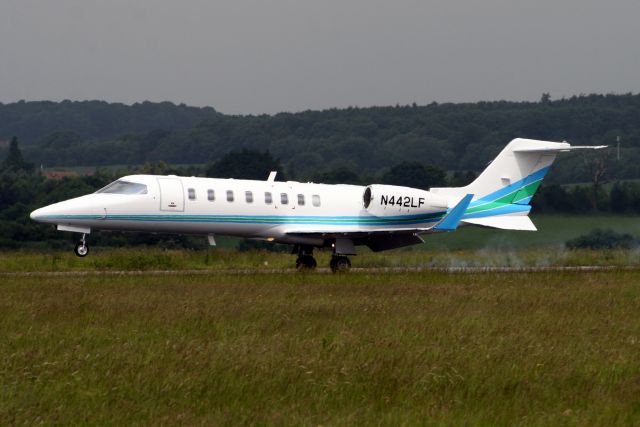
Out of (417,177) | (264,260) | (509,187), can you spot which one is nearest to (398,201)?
(509,187)

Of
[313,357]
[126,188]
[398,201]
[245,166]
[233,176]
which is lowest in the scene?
[313,357]

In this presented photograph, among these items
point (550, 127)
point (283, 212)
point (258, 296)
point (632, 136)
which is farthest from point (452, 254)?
point (550, 127)

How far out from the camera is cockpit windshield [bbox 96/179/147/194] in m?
27.2

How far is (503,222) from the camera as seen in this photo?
30922mm

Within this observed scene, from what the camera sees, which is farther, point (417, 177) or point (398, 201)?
point (417, 177)

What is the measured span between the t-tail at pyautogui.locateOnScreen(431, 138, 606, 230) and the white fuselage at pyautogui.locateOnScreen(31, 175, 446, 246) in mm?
1804

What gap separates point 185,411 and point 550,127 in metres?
116

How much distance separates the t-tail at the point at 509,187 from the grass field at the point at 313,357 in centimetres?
865

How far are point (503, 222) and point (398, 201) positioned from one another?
3.19 meters

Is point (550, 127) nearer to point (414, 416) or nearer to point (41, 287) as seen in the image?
point (41, 287)

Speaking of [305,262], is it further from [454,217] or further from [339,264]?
[454,217]

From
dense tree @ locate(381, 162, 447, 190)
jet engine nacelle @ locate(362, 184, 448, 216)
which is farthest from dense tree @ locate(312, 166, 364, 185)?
jet engine nacelle @ locate(362, 184, 448, 216)

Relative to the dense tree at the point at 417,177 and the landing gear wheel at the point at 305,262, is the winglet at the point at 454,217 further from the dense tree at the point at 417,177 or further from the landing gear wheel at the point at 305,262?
the dense tree at the point at 417,177

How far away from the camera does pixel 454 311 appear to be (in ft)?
63.2
